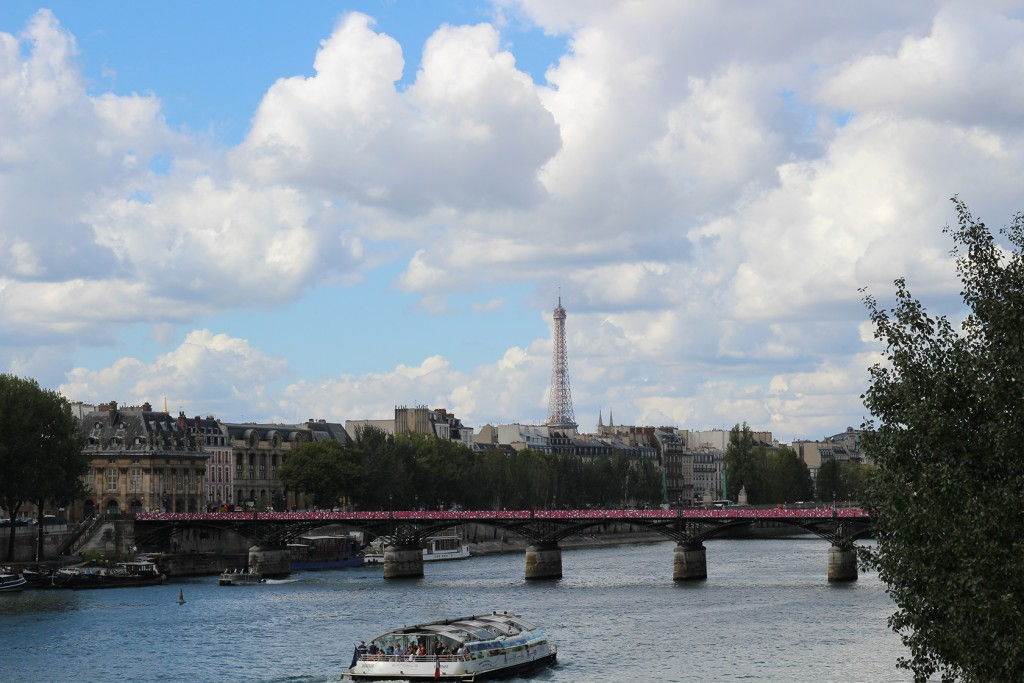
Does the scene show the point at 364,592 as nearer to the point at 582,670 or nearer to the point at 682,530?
the point at 682,530

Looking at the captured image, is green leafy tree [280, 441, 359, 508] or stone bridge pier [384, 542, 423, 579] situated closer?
stone bridge pier [384, 542, 423, 579]

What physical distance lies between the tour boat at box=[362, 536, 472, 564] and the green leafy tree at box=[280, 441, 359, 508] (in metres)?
7.61

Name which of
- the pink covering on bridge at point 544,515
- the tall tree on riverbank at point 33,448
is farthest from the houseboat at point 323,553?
the tall tree on riverbank at point 33,448

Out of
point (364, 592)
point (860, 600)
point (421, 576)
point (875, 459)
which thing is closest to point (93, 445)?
point (421, 576)

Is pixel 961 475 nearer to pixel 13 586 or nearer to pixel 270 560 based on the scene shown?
pixel 13 586

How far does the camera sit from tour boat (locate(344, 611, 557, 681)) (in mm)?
72188

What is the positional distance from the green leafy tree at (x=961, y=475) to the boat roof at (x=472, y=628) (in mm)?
37660

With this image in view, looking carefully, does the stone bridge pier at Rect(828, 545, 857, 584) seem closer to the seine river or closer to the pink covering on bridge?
the seine river

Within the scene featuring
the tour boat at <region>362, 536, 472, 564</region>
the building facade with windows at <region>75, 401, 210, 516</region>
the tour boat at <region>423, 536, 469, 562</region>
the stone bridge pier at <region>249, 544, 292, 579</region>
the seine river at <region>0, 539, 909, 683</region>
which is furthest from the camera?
the tour boat at <region>423, 536, 469, 562</region>

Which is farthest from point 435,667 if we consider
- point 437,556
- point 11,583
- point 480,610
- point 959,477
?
point 437,556

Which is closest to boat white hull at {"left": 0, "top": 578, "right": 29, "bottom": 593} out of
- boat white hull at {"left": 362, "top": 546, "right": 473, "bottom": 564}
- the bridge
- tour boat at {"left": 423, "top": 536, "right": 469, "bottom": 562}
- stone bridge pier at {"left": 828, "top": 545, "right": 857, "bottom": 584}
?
the bridge

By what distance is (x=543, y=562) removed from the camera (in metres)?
132

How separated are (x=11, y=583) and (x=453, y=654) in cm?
5366

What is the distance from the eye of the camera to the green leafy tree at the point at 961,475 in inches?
1431
